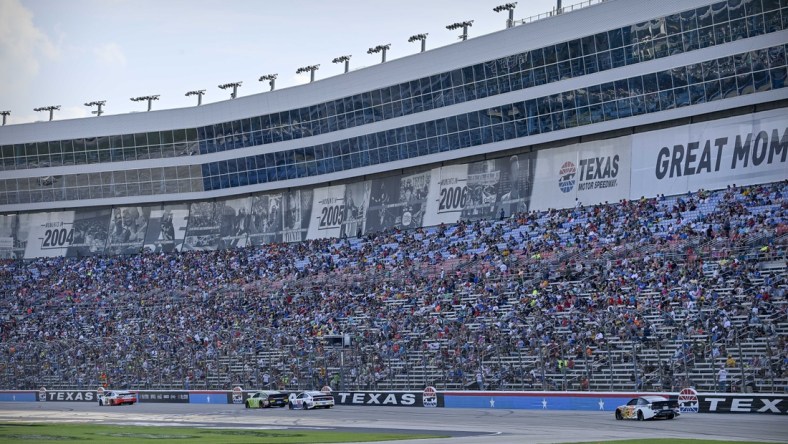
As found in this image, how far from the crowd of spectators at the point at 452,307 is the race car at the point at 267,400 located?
1.76 metres

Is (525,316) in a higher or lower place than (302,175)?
lower

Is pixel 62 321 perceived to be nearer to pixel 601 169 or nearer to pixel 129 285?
pixel 129 285

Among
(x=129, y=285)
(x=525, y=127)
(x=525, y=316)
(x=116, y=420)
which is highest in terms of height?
(x=525, y=127)

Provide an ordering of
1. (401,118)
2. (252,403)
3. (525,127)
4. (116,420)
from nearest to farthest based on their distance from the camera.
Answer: (116,420) → (252,403) → (525,127) → (401,118)

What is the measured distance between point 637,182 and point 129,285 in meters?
38.5

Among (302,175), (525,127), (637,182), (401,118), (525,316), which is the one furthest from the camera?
(302,175)

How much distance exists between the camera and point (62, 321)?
247 feet

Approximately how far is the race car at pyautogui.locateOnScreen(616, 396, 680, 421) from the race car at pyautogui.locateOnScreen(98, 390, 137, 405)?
106 ft

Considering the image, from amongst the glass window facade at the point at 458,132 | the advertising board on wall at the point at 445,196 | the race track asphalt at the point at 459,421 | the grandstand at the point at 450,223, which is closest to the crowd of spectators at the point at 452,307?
the grandstand at the point at 450,223

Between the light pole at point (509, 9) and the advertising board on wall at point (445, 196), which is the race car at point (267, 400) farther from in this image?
the light pole at point (509, 9)

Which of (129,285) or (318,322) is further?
(129,285)

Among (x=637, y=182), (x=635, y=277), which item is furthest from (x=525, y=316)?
(x=637, y=182)

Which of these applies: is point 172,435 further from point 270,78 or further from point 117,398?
point 270,78

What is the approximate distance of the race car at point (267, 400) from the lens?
52.7m
